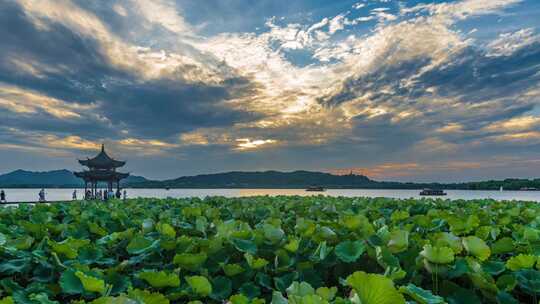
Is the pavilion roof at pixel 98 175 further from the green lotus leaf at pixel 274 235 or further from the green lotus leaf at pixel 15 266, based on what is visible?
the green lotus leaf at pixel 274 235

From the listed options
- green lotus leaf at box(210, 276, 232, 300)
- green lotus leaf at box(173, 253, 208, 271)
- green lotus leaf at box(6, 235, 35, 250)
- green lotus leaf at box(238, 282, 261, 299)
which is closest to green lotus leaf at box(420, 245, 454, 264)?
green lotus leaf at box(238, 282, 261, 299)

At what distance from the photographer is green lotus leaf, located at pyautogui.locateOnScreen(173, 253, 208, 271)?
1972 millimetres

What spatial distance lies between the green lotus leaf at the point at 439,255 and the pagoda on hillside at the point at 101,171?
4767 centimetres

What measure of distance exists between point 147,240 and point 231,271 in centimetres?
64

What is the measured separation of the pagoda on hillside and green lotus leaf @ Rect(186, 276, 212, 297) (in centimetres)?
4737

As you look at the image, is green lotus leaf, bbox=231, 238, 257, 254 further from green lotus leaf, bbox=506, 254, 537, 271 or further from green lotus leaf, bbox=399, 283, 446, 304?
green lotus leaf, bbox=506, 254, 537, 271

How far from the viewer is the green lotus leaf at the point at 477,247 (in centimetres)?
201

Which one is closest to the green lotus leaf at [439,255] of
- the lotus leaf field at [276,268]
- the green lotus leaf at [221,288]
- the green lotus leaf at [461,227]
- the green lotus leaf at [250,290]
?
the lotus leaf field at [276,268]

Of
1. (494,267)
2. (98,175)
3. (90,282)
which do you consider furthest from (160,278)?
(98,175)

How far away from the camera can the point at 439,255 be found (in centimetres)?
178

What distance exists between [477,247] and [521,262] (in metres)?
0.21

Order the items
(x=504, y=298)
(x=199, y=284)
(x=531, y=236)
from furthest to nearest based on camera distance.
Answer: (x=531, y=236) < (x=504, y=298) < (x=199, y=284)

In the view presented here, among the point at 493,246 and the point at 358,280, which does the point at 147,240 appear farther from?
the point at 493,246

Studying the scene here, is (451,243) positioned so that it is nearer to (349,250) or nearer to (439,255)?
(439,255)
